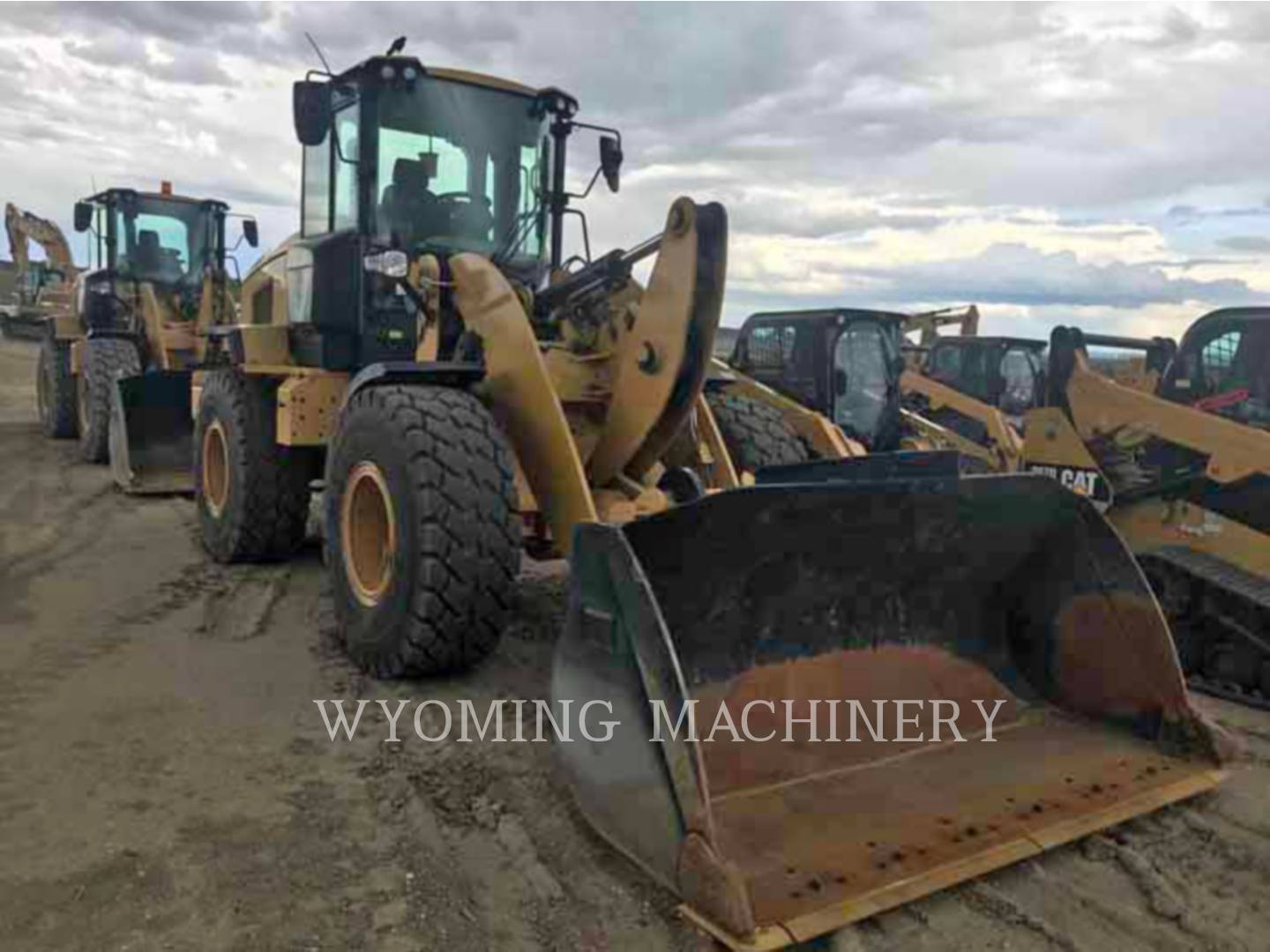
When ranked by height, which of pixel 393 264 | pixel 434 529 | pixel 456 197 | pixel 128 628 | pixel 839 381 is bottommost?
pixel 128 628

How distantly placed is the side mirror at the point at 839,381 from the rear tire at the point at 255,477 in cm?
612

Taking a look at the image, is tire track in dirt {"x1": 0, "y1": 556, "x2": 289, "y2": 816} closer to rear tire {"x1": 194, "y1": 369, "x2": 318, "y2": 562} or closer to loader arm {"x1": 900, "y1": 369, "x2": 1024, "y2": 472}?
rear tire {"x1": 194, "y1": 369, "x2": 318, "y2": 562}

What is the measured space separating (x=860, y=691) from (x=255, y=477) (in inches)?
154

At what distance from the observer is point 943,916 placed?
8.95 feet

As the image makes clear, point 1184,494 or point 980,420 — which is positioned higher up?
point 1184,494

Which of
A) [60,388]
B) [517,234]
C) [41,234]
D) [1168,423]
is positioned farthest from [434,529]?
[41,234]

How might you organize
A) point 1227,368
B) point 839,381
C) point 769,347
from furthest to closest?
point 769,347
point 839,381
point 1227,368

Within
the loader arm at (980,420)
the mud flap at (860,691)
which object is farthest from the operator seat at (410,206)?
the loader arm at (980,420)

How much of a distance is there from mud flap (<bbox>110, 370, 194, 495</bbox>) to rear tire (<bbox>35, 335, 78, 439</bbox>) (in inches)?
162

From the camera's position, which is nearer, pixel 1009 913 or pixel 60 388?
pixel 1009 913

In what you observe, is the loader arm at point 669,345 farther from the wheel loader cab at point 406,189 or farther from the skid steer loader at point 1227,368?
the skid steer loader at point 1227,368

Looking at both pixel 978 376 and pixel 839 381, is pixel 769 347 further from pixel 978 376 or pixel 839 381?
pixel 978 376

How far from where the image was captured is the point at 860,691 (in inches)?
143

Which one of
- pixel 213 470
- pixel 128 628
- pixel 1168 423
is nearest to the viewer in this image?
pixel 128 628
